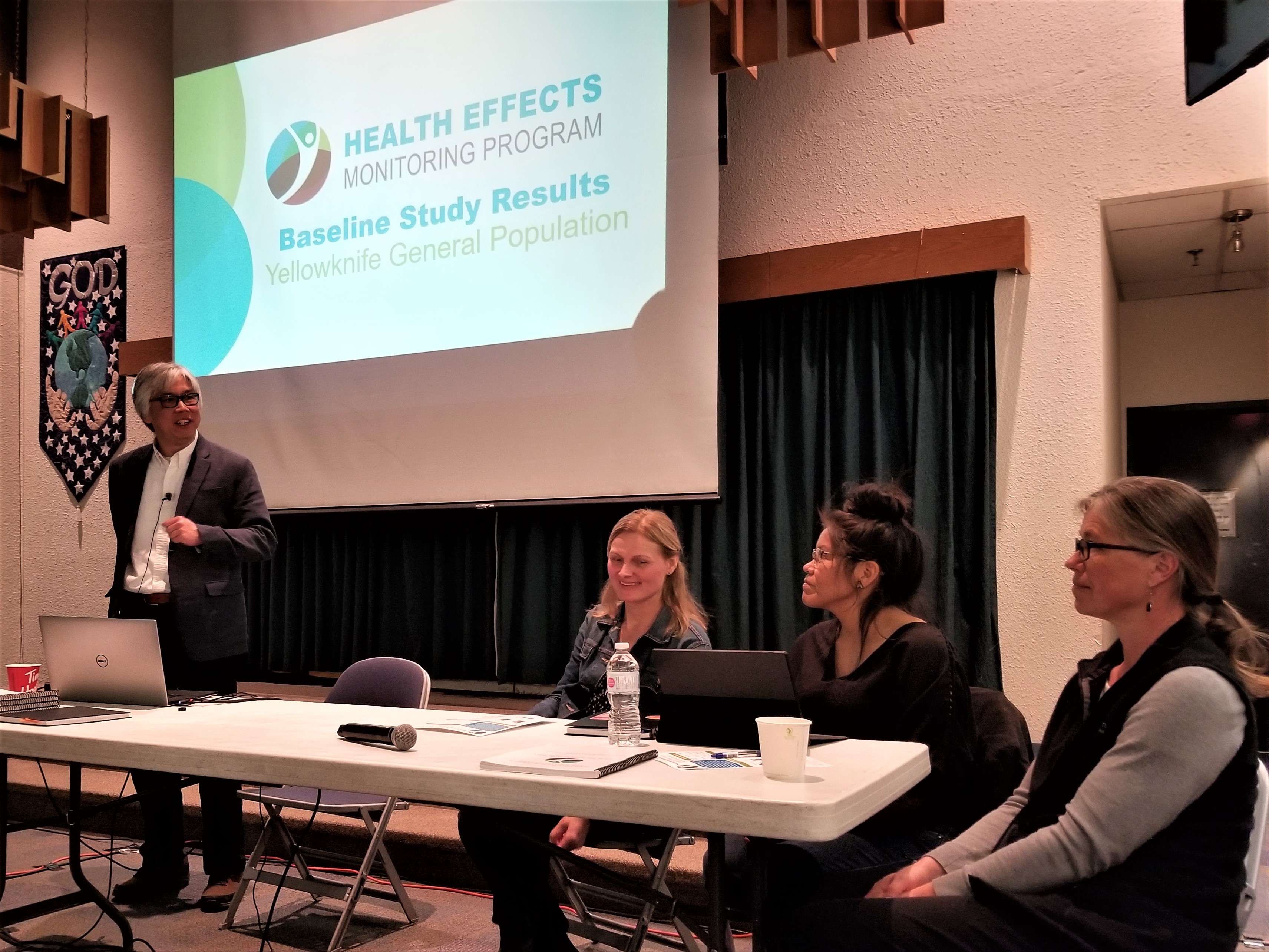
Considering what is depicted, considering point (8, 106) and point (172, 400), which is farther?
point (8, 106)

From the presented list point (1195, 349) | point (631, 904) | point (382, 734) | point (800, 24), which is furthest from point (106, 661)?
point (1195, 349)

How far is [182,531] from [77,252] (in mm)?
3572

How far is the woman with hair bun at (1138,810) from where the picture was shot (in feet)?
4.72

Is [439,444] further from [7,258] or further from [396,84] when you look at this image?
[7,258]

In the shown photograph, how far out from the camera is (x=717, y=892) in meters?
1.59

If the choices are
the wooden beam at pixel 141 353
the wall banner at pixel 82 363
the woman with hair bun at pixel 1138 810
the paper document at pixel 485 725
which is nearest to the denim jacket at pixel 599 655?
the paper document at pixel 485 725

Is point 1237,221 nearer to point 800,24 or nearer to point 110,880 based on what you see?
point 800,24

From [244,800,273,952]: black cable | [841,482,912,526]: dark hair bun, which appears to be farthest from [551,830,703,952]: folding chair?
[244,800,273,952]: black cable

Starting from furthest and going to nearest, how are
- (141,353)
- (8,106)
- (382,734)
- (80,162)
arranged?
(141,353), (80,162), (8,106), (382,734)

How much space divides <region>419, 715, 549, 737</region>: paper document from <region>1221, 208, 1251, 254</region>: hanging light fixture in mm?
3183

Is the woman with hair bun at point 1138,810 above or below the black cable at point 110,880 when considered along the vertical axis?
above

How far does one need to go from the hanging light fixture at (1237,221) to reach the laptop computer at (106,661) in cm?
383

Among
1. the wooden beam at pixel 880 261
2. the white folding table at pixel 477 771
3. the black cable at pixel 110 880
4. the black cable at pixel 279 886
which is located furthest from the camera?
the wooden beam at pixel 880 261

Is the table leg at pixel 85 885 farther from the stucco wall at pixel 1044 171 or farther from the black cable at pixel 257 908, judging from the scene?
the stucco wall at pixel 1044 171
